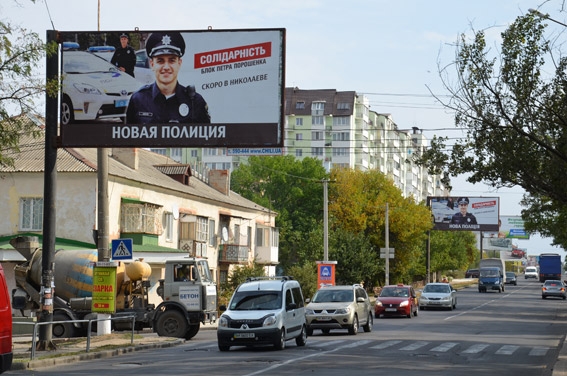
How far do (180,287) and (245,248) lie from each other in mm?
32865

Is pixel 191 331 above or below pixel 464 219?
below

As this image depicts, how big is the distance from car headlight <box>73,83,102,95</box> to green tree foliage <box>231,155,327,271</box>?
69.6 meters

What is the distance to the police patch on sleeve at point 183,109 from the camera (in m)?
26.4

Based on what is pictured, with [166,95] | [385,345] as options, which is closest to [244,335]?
[385,345]

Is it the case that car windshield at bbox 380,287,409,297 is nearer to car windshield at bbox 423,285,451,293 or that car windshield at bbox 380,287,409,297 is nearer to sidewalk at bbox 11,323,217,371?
car windshield at bbox 423,285,451,293

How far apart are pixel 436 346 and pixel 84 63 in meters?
13.1

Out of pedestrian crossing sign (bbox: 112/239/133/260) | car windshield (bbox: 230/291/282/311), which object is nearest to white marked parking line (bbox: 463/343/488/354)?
car windshield (bbox: 230/291/282/311)

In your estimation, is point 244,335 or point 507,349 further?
point 507,349

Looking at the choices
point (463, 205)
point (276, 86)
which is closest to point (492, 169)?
point (276, 86)

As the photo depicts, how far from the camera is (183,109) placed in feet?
86.9

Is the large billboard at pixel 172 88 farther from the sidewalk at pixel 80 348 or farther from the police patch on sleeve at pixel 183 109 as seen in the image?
the sidewalk at pixel 80 348

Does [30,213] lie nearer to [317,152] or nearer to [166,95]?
[166,95]

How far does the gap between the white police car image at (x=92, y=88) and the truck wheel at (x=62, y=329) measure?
7095mm

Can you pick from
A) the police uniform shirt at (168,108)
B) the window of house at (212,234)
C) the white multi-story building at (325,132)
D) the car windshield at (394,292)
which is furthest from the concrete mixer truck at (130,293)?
the white multi-story building at (325,132)
